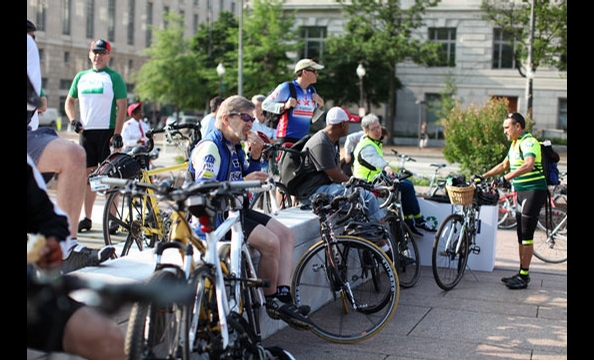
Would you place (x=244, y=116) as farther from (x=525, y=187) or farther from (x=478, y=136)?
(x=478, y=136)

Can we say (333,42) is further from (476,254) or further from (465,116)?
(476,254)

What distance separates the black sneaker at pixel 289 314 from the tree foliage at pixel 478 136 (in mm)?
11965

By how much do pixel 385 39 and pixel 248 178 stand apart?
42867 millimetres

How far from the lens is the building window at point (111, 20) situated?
7469 centimetres

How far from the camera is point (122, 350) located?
3.60 meters

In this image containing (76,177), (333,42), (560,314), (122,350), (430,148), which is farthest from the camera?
(333,42)

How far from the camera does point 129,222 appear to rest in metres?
7.92

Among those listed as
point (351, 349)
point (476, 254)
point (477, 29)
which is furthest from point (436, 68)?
point (351, 349)

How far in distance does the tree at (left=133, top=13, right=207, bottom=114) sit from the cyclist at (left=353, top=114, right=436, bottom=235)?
44909 mm

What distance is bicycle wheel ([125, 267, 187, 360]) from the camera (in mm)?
3766

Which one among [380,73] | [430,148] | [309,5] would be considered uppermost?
[309,5]

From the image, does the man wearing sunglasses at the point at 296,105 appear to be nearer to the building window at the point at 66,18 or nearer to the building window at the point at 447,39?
the building window at the point at 447,39

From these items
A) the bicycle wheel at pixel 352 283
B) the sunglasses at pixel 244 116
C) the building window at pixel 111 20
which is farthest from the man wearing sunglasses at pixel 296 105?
the building window at pixel 111 20

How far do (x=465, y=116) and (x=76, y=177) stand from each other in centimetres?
1305
